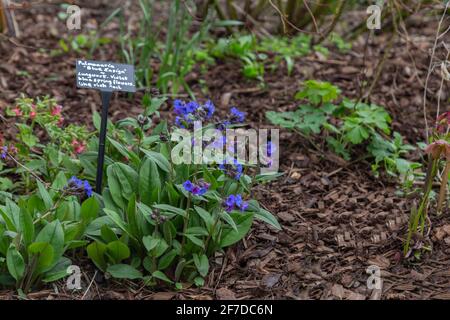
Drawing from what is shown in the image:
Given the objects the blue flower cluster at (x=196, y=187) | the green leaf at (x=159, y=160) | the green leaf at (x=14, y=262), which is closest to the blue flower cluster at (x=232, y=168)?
the blue flower cluster at (x=196, y=187)

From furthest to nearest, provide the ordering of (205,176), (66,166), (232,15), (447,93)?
(232,15) → (447,93) → (66,166) → (205,176)

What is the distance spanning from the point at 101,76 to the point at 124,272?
0.90 m

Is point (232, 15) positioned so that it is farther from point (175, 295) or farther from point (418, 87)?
point (175, 295)

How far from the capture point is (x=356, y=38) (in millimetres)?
5316

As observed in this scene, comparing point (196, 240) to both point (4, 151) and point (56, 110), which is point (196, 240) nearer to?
point (4, 151)

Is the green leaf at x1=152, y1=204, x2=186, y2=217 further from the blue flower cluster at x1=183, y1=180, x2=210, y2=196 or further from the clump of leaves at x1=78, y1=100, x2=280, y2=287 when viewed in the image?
the blue flower cluster at x1=183, y1=180, x2=210, y2=196

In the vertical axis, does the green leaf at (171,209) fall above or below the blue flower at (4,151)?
below

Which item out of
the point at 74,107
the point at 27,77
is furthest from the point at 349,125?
the point at 27,77

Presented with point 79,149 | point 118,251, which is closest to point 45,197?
point 118,251

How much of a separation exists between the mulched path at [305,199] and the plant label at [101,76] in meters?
0.71

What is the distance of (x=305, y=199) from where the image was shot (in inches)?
138

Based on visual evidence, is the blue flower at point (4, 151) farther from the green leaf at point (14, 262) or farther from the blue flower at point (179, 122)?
the blue flower at point (179, 122)

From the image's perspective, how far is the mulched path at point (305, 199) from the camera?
283 centimetres

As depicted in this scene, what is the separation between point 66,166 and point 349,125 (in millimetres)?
1519
